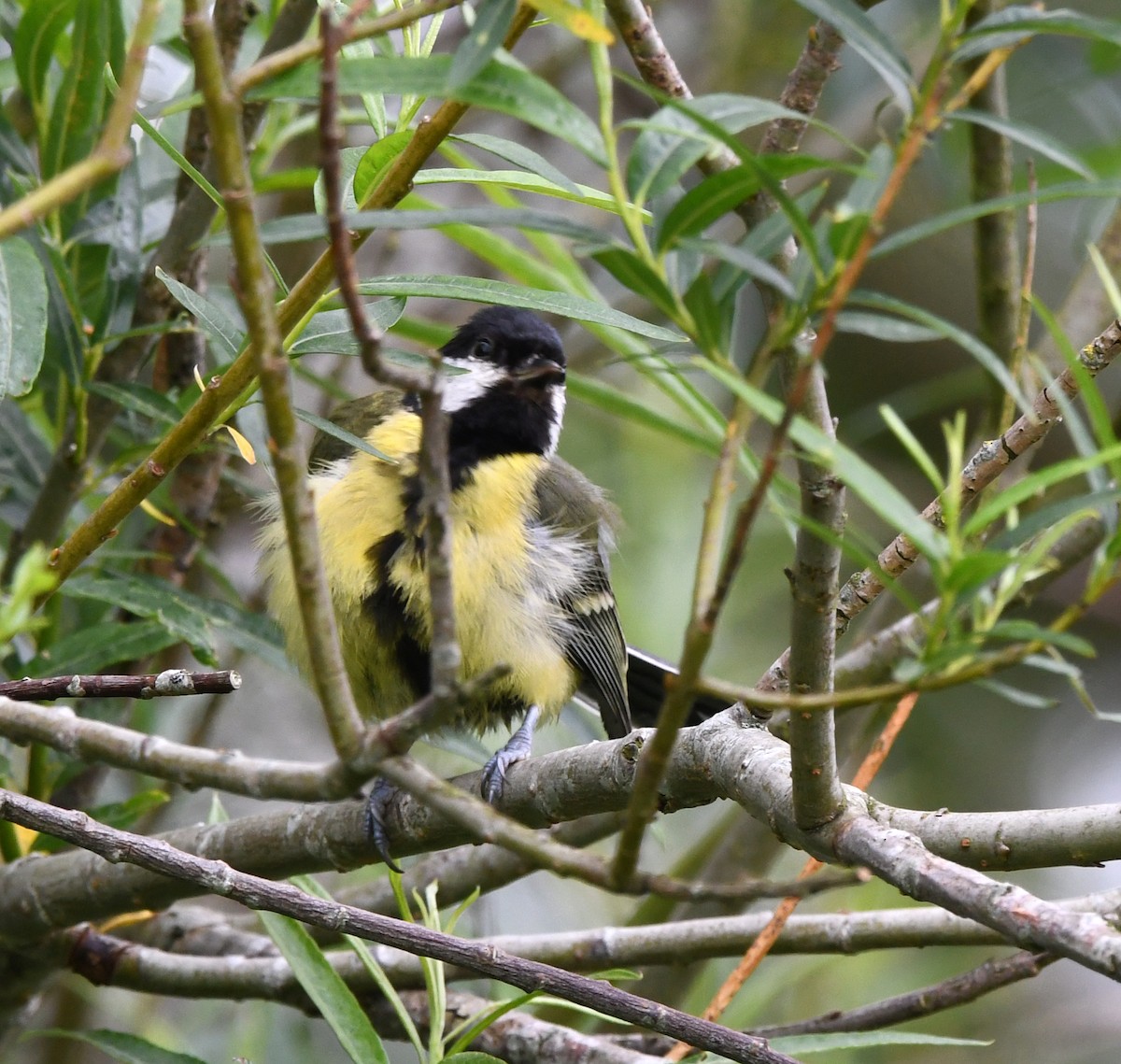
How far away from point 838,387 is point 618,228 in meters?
1.47

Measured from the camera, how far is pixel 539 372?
2775mm

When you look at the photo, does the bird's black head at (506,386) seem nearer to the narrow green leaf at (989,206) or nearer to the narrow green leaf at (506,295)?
the narrow green leaf at (506,295)

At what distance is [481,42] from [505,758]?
1657mm

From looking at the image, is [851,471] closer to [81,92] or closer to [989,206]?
[989,206]

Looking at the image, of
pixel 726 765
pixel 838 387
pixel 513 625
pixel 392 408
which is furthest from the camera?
pixel 838 387

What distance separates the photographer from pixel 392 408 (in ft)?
9.12

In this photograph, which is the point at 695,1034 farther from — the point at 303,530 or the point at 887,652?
the point at 887,652

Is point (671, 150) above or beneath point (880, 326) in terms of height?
above

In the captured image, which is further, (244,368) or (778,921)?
(778,921)

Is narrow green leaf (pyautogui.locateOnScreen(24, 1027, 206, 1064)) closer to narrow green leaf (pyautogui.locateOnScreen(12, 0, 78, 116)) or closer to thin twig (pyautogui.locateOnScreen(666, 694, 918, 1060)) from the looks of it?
thin twig (pyautogui.locateOnScreen(666, 694, 918, 1060))

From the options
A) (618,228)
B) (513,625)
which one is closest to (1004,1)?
(618,228)

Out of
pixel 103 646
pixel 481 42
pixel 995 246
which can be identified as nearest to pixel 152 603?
pixel 103 646

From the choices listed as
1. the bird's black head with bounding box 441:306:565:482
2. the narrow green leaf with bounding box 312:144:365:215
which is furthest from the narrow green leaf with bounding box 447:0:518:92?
the bird's black head with bounding box 441:306:565:482

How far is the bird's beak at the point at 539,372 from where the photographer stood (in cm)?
278
